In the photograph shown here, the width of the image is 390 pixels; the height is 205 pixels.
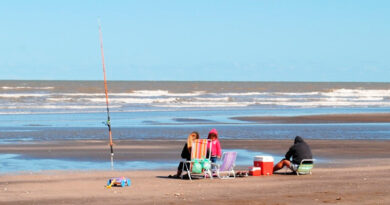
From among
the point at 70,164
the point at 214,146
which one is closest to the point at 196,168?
the point at 214,146

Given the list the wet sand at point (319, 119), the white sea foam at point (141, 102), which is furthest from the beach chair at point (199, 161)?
the white sea foam at point (141, 102)

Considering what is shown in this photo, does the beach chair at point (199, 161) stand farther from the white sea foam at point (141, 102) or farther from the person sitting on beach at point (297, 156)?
the white sea foam at point (141, 102)

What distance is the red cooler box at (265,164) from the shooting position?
44.7 ft

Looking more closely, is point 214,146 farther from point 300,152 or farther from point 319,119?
point 319,119

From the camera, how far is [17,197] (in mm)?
10656

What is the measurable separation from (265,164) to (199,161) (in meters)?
1.32

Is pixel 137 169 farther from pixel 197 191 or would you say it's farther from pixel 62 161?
pixel 197 191

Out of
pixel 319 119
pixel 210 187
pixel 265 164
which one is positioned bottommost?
pixel 210 187

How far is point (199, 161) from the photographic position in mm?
13305

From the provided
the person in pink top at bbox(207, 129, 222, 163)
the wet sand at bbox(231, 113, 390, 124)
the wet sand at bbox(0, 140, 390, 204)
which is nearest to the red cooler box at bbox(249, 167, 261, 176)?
the wet sand at bbox(0, 140, 390, 204)

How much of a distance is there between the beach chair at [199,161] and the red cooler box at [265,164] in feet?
3.13

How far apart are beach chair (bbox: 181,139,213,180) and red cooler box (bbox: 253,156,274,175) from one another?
955mm

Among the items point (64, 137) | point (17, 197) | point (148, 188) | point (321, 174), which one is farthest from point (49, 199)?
point (64, 137)

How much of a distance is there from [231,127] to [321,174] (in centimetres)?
1466
